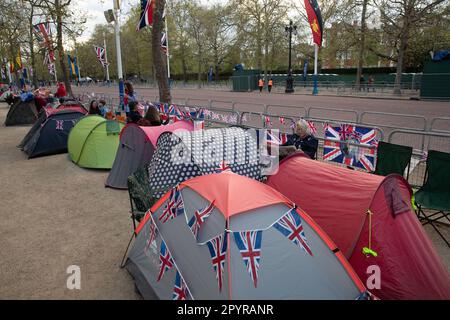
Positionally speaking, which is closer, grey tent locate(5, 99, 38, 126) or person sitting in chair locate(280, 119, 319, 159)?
person sitting in chair locate(280, 119, 319, 159)

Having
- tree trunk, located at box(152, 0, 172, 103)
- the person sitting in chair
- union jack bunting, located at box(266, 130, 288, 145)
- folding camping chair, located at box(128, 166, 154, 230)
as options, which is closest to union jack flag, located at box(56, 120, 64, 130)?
tree trunk, located at box(152, 0, 172, 103)

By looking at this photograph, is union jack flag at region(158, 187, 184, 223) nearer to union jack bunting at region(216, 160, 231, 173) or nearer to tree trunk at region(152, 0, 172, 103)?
union jack bunting at region(216, 160, 231, 173)

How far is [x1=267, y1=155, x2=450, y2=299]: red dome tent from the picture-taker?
11.5 ft

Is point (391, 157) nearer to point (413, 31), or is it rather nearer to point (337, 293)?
point (337, 293)

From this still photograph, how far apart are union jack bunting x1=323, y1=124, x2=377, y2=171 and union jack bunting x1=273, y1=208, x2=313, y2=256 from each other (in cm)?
355

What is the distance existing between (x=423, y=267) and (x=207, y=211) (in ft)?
7.42

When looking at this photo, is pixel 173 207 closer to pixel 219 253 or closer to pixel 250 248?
pixel 219 253

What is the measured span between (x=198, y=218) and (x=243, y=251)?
0.65 meters

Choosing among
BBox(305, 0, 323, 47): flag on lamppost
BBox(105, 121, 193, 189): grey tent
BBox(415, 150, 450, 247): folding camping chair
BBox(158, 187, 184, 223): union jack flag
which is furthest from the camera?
BBox(305, 0, 323, 47): flag on lamppost

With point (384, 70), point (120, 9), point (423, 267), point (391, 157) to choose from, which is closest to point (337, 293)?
point (423, 267)

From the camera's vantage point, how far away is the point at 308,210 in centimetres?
433

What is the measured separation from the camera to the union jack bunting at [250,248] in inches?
119

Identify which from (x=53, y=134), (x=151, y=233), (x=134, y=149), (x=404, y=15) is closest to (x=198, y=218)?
(x=151, y=233)

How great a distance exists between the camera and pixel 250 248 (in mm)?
3104
